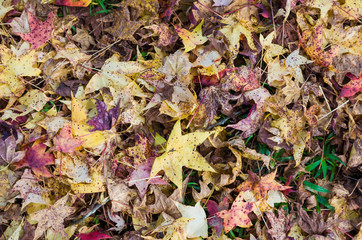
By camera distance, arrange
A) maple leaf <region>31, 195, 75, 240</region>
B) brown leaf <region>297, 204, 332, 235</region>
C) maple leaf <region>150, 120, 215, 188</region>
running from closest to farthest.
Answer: maple leaf <region>150, 120, 215, 188</region>, maple leaf <region>31, 195, 75, 240</region>, brown leaf <region>297, 204, 332, 235</region>

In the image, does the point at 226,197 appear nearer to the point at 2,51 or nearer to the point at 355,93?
the point at 355,93

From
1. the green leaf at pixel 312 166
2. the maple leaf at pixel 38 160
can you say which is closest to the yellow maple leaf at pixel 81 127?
the maple leaf at pixel 38 160

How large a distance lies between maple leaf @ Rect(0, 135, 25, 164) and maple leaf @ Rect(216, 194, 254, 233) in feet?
3.38

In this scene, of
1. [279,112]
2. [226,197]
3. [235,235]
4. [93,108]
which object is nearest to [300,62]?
[279,112]

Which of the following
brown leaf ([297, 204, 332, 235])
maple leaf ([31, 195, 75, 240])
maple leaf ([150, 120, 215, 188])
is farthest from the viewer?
brown leaf ([297, 204, 332, 235])

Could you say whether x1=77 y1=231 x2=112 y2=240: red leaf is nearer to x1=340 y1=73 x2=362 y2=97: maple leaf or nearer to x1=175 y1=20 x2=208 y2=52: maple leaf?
x1=175 y1=20 x2=208 y2=52: maple leaf

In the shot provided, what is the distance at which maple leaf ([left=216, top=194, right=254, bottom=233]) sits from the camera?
4.94 ft

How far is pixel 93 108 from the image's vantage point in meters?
1.59

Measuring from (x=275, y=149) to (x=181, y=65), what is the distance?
0.65 m

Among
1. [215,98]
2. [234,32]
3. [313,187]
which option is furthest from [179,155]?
[313,187]

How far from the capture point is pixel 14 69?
158 centimetres

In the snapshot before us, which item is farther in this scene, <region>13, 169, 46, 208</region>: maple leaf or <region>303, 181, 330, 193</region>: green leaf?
<region>303, 181, 330, 193</region>: green leaf

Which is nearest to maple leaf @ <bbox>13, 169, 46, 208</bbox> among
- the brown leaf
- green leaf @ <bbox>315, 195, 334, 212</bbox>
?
the brown leaf

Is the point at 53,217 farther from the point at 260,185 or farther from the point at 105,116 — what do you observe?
the point at 260,185
